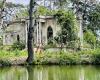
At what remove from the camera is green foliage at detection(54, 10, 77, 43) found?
40.2m

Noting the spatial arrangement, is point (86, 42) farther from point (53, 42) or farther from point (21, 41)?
point (21, 41)

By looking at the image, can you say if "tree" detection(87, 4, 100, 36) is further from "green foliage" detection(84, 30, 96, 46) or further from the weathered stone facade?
the weathered stone facade

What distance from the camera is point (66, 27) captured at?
4075cm

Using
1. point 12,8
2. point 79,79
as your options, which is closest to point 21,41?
point 12,8

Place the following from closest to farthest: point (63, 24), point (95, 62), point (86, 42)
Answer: point (95, 62), point (63, 24), point (86, 42)

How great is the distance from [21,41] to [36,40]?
182 cm

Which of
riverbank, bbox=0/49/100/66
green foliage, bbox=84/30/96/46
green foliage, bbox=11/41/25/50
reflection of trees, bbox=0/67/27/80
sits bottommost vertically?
green foliage, bbox=11/41/25/50

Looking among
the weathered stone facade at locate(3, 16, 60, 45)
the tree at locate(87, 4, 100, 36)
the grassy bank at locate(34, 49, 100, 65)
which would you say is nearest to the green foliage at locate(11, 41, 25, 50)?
the weathered stone facade at locate(3, 16, 60, 45)

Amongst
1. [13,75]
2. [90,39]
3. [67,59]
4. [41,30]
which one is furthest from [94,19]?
[13,75]

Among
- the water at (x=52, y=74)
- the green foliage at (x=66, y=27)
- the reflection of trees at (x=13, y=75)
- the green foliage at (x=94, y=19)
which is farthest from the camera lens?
the green foliage at (x=94, y=19)

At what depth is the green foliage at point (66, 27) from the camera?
4020cm

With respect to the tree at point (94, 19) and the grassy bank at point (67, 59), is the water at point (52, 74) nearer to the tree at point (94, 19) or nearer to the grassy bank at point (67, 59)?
the grassy bank at point (67, 59)

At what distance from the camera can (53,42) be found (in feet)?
141

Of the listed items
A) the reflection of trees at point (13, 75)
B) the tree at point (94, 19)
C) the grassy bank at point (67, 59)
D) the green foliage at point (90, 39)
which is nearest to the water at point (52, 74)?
the reflection of trees at point (13, 75)
